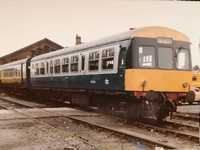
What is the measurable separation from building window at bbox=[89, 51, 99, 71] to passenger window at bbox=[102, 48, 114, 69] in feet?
1.87

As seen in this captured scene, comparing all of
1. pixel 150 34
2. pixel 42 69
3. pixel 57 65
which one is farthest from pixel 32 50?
pixel 150 34

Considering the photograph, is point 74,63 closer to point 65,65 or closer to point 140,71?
point 65,65

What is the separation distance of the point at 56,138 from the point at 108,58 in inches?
192

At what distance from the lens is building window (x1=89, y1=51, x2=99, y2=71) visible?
15304 mm

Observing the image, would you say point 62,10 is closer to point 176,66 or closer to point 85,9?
point 85,9

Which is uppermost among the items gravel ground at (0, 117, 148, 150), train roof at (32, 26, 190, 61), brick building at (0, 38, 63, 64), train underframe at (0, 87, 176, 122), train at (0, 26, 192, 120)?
brick building at (0, 38, 63, 64)

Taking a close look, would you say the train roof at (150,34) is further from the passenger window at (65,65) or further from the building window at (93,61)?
the passenger window at (65,65)

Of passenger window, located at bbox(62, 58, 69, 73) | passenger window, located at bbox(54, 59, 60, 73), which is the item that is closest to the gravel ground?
passenger window, located at bbox(62, 58, 69, 73)

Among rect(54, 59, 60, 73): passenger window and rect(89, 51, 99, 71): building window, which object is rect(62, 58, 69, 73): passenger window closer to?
rect(54, 59, 60, 73): passenger window

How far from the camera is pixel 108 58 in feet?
47.0

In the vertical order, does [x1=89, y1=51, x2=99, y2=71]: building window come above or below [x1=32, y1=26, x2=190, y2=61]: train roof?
below

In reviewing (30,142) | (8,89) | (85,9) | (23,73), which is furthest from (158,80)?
(8,89)

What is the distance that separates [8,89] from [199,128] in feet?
100

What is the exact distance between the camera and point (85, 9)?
34.6 ft
